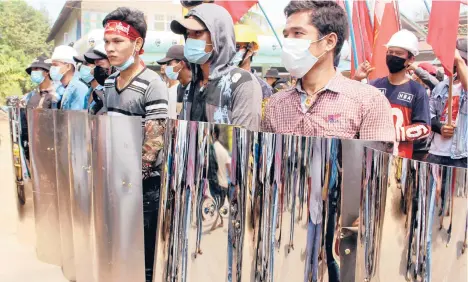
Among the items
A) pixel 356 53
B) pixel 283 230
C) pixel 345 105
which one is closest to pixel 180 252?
pixel 283 230

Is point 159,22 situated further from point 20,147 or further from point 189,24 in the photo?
point 189,24

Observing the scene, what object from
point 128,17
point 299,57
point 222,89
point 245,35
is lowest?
point 222,89

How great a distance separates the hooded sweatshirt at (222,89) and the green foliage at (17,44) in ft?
40.7

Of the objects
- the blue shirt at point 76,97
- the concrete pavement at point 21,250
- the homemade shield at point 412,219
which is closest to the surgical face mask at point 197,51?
the homemade shield at point 412,219

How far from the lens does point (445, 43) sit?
13.9 feet

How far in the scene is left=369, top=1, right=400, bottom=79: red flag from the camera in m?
4.78

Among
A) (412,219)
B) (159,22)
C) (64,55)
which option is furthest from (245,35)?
(159,22)

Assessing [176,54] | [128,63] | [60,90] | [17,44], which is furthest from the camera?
[17,44]

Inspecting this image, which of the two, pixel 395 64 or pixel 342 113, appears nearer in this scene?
pixel 342 113

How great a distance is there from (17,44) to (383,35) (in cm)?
1494

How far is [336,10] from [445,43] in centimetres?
232

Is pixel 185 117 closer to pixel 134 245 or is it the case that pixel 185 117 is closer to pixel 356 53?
pixel 134 245

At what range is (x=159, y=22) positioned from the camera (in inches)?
706

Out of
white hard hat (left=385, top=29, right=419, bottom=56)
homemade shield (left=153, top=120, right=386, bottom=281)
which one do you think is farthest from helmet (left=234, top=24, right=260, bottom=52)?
homemade shield (left=153, top=120, right=386, bottom=281)
